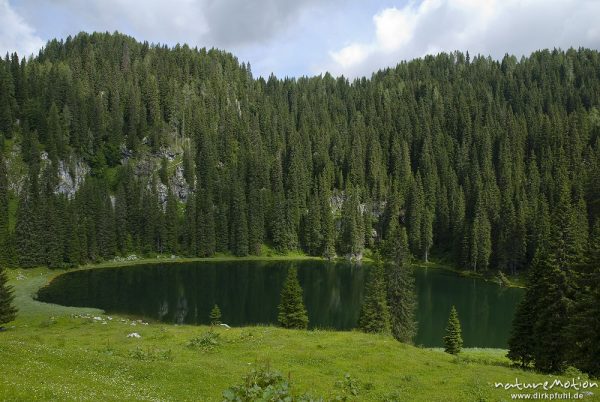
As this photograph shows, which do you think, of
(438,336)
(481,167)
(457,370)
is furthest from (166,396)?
(481,167)

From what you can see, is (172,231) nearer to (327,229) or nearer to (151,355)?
(327,229)

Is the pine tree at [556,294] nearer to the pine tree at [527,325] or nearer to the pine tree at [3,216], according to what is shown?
the pine tree at [527,325]

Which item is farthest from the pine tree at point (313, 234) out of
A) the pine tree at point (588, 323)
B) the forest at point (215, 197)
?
the pine tree at point (588, 323)

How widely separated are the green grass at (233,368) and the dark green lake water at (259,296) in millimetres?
29893

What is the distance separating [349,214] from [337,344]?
137 metres

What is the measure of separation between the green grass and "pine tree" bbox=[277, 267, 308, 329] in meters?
7.10

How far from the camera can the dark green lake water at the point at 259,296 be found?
2908 inches

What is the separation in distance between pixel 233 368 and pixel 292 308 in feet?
78.5

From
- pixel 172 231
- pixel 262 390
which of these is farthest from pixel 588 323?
pixel 172 231

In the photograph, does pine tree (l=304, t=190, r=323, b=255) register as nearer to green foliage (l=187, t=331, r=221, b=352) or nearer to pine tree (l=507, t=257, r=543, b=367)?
pine tree (l=507, t=257, r=543, b=367)

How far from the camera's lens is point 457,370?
3067 centimetres

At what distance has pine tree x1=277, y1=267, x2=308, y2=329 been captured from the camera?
170ft

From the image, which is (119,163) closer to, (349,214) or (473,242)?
(349,214)

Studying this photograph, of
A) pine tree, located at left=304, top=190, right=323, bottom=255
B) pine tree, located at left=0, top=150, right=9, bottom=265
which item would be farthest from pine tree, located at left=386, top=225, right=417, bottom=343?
Answer: pine tree, located at left=304, top=190, right=323, bottom=255
